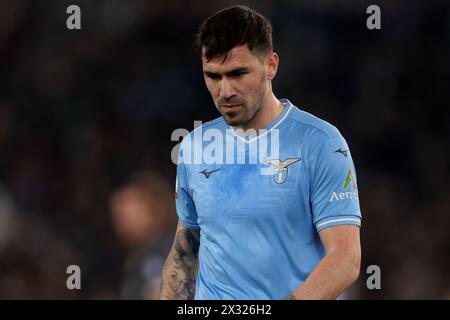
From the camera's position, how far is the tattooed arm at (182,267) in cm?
539

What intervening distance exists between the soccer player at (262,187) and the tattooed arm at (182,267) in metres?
0.24

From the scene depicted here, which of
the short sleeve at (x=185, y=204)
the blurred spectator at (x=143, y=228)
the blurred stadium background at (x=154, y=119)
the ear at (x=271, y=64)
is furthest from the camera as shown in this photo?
the blurred stadium background at (x=154, y=119)

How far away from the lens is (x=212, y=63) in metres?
4.94

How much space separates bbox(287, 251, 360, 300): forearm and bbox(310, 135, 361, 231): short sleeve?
219mm

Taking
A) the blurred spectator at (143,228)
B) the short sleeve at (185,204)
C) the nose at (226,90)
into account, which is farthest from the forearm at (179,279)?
the blurred spectator at (143,228)

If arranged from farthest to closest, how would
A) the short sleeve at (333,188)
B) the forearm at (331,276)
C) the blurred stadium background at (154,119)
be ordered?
1. the blurred stadium background at (154,119)
2. the short sleeve at (333,188)
3. the forearm at (331,276)

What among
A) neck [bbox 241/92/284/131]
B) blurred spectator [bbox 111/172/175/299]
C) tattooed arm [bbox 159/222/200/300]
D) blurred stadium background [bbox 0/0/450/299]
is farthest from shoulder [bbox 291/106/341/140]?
blurred stadium background [bbox 0/0/450/299]

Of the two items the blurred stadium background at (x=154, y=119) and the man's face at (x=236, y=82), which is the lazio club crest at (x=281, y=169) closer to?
the man's face at (x=236, y=82)

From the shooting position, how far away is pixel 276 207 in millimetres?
4844

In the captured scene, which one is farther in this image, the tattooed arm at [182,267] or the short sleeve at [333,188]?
the tattooed arm at [182,267]

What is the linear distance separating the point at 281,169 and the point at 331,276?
2.34 feet

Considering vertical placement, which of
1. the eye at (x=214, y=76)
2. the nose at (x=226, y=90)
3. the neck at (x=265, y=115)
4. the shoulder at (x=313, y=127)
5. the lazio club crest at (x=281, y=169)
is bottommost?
the lazio club crest at (x=281, y=169)

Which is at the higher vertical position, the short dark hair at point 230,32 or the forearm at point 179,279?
the short dark hair at point 230,32
